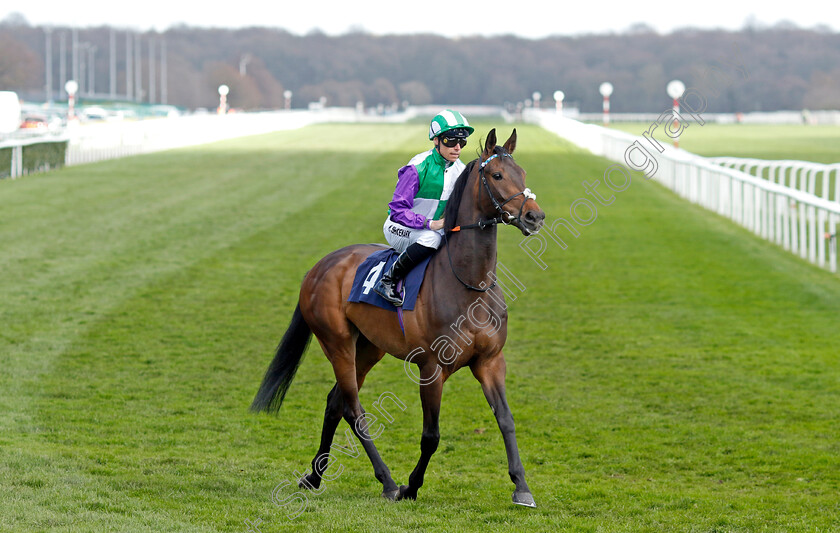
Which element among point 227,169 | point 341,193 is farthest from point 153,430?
point 227,169

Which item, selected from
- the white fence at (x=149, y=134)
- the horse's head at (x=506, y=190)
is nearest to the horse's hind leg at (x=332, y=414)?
the horse's head at (x=506, y=190)

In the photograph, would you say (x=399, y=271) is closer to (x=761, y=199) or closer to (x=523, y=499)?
(x=523, y=499)

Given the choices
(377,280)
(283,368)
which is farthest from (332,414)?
(377,280)

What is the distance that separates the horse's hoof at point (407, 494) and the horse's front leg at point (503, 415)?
508 millimetres

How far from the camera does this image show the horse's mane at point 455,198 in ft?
15.6

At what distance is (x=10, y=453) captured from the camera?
18.6 ft

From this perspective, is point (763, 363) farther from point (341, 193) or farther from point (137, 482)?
point (341, 193)

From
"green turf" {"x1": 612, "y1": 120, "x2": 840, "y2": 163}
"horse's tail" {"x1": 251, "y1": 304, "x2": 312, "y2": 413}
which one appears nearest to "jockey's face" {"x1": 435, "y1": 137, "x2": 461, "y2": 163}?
→ "horse's tail" {"x1": 251, "y1": 304, "x2": 312, "y2": 413}

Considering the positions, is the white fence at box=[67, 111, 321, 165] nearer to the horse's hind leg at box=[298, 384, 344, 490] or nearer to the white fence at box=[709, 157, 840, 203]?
the white fence at box=[709, 157, 840, 203]

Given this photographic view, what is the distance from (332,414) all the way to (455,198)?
1400 millimetres

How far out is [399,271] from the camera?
→ 5039 millimetres

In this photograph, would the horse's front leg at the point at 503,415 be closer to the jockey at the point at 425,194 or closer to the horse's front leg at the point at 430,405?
the horse's front leg at the point at 430,405

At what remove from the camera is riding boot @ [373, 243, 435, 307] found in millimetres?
4980

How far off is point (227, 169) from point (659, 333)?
60.3 ft
